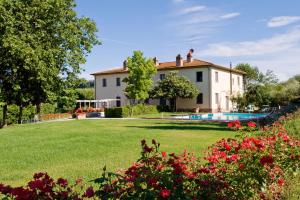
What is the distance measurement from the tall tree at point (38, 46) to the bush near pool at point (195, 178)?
22.6m

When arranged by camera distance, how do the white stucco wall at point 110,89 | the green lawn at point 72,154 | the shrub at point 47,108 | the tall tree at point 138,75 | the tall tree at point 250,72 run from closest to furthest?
the green lawn at point 72,154
the shrub at point 47,108
the tall tree at point 138,75
the white stucco wall at point 110,89
the tall tree at point 250,72

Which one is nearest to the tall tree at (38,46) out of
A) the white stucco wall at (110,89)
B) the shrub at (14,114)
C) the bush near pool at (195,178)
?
the shrub at (14,114)

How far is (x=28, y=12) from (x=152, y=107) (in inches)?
932

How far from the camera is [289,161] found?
6008mm

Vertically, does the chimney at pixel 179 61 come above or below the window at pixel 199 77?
above

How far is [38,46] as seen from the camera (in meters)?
27.1

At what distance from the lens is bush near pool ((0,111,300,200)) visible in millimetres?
3438

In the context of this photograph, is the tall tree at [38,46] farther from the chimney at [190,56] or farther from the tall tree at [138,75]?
the chimney at [190,56]

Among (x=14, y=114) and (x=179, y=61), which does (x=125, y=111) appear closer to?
(x=14, y=114)

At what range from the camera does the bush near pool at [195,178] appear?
11.3ft

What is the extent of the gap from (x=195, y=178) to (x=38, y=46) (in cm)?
2498

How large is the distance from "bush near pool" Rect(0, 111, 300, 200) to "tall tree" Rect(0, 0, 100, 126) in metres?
22.6

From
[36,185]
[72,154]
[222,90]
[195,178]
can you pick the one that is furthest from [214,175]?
[222,90]

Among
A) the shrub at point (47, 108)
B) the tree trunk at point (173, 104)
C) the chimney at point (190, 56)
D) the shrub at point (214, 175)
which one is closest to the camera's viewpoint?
the shrub at point (214, 175)
